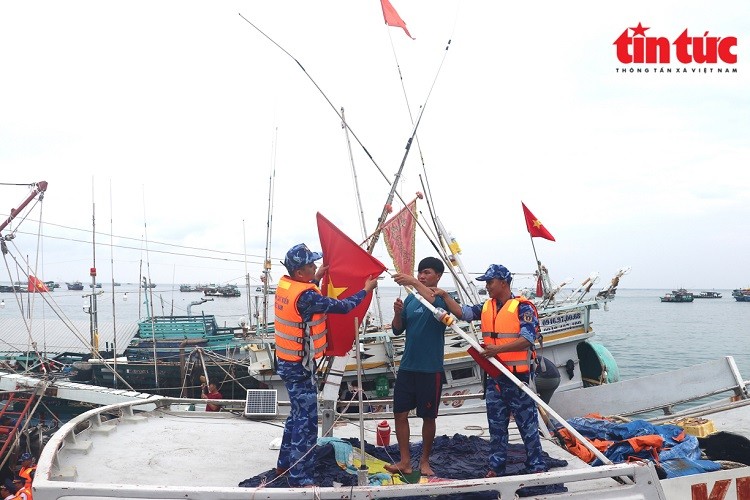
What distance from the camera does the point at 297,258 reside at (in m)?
4.50

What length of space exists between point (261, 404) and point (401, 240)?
125 inches

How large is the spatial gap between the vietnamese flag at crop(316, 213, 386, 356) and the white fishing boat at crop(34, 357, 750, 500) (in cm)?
101

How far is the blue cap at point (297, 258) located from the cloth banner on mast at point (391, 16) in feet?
14.9

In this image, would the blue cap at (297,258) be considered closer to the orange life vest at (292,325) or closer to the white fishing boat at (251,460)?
the orange life vest at (292,325)

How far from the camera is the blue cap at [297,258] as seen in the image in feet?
14.8

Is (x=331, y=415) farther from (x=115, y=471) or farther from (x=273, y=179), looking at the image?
(x=273, y=179)

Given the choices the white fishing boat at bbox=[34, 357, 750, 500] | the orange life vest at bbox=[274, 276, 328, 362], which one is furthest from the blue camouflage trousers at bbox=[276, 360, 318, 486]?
the white fishing boat at bbox=[34, 357, 750, 500]

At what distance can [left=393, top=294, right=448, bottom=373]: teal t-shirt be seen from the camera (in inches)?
194

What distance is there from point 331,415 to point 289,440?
3.91 feet

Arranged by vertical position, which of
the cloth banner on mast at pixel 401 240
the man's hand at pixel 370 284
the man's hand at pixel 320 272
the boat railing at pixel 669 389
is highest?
the cloth banner on mast at pixel 401 240

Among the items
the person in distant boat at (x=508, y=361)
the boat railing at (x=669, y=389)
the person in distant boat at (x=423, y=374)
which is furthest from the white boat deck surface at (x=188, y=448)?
the boat railing at (x=669, y=389)

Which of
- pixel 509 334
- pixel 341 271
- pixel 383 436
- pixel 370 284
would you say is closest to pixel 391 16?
pixel 341 271

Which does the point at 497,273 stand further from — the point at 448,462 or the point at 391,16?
the point at 391,16

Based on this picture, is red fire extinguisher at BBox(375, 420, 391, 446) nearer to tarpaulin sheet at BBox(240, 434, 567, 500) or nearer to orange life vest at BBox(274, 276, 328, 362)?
tarpaulin sheet at BBox(240, 434, 567, 500)
